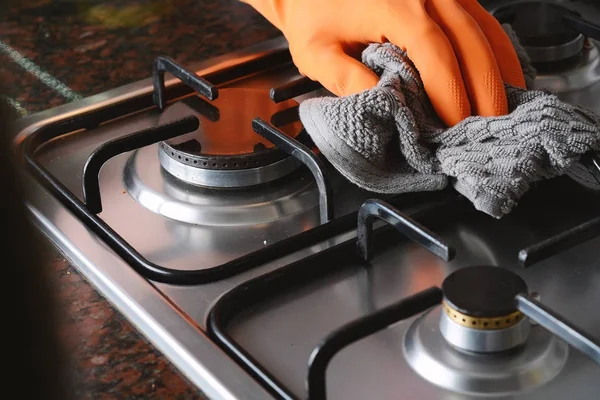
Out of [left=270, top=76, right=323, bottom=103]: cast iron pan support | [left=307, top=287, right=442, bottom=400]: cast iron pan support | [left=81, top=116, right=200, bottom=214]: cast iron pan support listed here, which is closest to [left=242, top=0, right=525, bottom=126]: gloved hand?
[left=270, top=76, right=323, bottom=103]: cast iron pan support

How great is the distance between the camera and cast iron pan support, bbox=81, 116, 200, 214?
0.69m

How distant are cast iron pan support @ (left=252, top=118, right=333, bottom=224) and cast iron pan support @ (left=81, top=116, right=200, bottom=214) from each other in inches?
2.5

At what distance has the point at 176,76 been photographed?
0.82 m

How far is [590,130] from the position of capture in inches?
25.0

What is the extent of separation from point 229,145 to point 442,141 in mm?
177

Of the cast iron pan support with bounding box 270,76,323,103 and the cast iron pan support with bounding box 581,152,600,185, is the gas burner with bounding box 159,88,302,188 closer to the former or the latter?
the cast iron pan support with bounding box 270,76,323,103

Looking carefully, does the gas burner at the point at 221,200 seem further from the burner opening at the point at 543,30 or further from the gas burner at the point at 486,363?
the burner opening at the point at 543,30

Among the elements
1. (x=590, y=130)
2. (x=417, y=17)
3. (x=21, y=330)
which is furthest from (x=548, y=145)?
(x=21, y=330)

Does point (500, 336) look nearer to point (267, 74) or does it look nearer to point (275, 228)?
point (275, 228)

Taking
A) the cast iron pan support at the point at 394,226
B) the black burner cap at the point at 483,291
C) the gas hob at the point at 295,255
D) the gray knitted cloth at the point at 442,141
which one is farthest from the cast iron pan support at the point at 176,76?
the black burner cap at the point at 483,291

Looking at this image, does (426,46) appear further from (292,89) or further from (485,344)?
(485,344)

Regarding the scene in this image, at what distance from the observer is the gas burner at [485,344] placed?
521mm

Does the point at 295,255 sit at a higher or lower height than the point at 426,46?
lower

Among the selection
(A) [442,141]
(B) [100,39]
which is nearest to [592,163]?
(A) [442,141]
